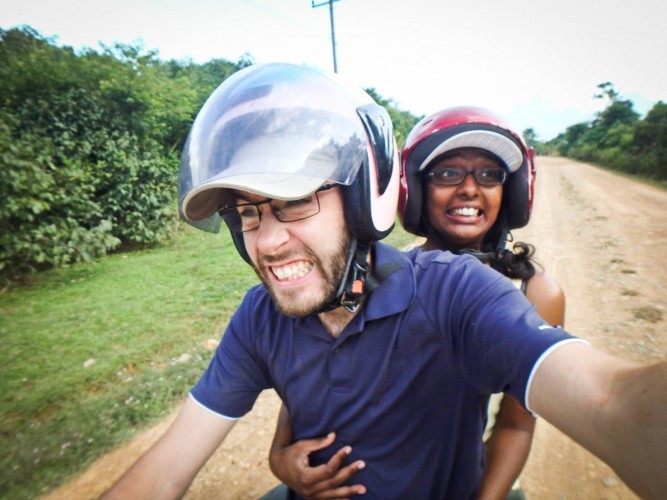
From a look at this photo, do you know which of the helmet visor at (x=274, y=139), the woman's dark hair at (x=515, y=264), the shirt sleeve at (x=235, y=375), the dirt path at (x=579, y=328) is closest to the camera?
the helmet visor at (x=274, y=139)

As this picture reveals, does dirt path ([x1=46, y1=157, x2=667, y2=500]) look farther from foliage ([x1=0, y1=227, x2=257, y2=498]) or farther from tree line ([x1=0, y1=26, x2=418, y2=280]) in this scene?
tree line ([x1=0, y1=26, x2=418, y2=280])

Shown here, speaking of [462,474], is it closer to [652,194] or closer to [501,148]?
[501,148]

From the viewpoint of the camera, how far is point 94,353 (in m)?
3.90

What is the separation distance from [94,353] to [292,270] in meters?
3.75

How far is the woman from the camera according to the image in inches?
64.8

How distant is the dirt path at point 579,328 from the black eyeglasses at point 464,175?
6.59 feet

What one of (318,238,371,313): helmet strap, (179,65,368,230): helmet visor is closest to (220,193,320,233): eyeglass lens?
(179,65,368,230): helmet visor

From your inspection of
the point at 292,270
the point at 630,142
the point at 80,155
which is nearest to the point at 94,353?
the point at 292,270

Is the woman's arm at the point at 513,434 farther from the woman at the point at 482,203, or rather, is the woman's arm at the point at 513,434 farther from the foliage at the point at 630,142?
the foliage at the point at 630,142

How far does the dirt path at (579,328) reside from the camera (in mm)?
2361

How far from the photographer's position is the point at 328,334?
52.7 inches

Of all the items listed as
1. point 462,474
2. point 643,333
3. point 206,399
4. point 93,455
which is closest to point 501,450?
point 462,474

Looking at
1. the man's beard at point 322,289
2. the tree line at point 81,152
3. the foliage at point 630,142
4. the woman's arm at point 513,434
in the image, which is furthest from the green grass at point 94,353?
the foliage at point 630,142

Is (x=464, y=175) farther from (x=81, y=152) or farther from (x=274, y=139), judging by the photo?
(x=81, y=152)
